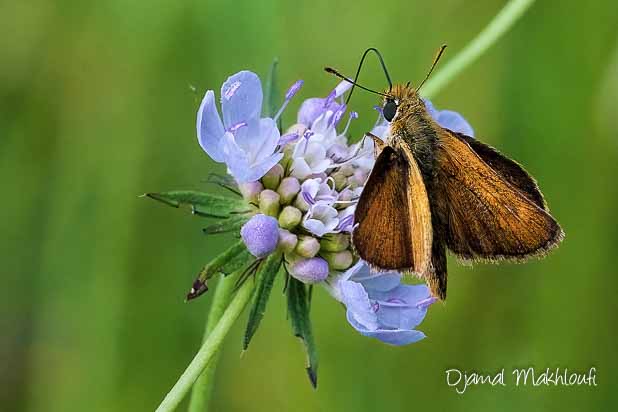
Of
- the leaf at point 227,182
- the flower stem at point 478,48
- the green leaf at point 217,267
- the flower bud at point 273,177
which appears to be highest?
the flower stem at point 478,48

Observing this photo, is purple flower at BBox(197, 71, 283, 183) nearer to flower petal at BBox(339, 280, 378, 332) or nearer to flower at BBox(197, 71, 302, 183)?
flower at BBox(197, 71, 302, 183)

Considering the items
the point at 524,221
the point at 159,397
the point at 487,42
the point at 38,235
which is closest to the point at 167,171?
the point at 38,235

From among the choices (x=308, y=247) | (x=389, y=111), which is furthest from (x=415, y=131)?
(x=308, y=247)

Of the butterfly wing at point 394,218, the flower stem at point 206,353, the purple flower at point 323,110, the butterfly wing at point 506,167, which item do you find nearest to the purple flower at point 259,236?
the flower stem at point 206,353

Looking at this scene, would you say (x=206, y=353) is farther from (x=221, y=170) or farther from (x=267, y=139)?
(x=221, y=170)

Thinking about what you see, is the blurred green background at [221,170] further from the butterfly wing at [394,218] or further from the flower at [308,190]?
the butterfly wing at [394,218]

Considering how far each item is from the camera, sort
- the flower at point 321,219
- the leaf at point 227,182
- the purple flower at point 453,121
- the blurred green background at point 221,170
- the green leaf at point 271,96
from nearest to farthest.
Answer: the flower at point 321,219 → the leaf at point 227,182 → the green leaf at point 271,96 → the purple flower at point 453,121 → the blurred green background at point 221,170

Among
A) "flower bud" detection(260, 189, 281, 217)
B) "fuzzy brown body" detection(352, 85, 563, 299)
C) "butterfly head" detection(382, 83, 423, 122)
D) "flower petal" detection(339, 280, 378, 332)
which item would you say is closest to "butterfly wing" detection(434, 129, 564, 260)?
"fuzzy brown body" detection(352, 85, 563, 299)
